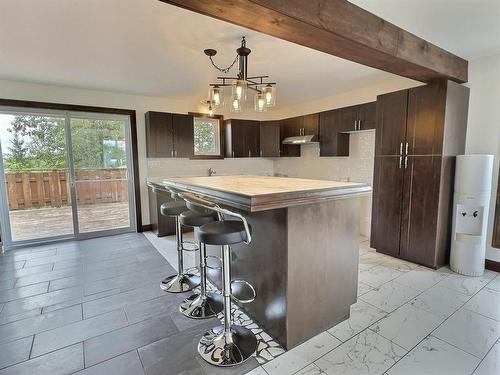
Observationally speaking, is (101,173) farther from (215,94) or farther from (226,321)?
(226,321)

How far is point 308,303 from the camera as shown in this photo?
6.39 ft

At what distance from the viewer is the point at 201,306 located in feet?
7.75

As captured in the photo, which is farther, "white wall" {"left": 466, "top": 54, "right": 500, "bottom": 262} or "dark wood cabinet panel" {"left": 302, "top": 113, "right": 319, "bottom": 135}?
"dark wood cabinet panel" {"left": 302, "top": 113, "right": 319, "bottom": 135}

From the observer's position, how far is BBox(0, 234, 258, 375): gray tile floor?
1769mm

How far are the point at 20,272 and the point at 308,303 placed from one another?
11.6 feet

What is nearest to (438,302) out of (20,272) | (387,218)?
(387,218)

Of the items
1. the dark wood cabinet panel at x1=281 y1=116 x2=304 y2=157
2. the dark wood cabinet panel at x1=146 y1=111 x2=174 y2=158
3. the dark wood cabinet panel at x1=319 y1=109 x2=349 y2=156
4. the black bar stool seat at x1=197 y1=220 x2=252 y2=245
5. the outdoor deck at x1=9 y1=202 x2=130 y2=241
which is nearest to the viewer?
the black bar stool seat at x1=197 y1=220 x2=252 y2=245

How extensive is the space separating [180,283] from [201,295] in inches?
19.6

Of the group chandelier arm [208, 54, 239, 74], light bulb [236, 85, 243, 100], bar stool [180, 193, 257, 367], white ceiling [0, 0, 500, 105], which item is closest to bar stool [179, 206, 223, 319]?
bar stool [180, 193, 257, 367]

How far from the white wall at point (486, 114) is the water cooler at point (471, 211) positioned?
0.27m

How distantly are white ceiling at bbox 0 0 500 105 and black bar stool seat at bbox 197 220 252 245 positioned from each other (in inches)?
68.0

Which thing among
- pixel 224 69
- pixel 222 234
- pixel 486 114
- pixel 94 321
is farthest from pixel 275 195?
pixel 486 114

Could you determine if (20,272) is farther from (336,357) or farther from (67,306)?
(336,357)

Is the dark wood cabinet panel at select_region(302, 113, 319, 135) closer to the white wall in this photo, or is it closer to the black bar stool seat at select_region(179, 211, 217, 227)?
the white wall
